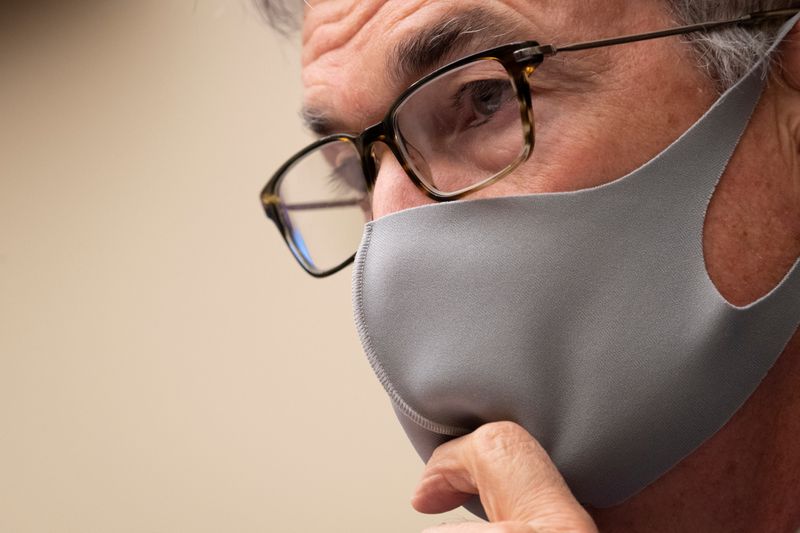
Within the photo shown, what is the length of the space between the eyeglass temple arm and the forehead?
2 centimetres

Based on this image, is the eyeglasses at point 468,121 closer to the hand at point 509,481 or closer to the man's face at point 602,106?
the man's face at point 602,106

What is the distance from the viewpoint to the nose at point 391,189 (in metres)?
1.11

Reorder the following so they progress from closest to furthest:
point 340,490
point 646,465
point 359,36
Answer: point 646,465 → point 359,36 → point 340,490

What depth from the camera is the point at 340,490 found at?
1.88 m

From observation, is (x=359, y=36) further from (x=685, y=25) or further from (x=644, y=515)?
(x=644, y=515)

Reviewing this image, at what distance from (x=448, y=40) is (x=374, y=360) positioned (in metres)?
0.39

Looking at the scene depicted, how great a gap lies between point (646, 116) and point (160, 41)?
54.3 inches

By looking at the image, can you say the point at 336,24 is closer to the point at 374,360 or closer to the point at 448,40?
the point at 448,40

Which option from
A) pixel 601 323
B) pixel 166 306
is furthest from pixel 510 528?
pixel 166 306

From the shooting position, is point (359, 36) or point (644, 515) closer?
point (644, 515)

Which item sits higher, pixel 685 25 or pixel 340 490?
pixel 685 25

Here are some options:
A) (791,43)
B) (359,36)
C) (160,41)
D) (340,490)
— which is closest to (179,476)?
(340,490)

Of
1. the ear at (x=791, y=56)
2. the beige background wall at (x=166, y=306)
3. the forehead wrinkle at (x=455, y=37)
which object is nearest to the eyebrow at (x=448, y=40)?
the forehead wrinkle at (x=455, y=37)

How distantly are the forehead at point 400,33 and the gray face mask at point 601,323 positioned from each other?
18 cm
